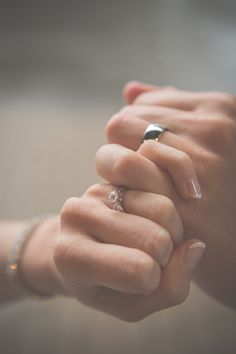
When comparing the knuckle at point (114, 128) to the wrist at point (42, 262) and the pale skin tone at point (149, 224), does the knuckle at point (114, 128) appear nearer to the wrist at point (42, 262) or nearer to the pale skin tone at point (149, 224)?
the pale skin tone at point (149, 224)

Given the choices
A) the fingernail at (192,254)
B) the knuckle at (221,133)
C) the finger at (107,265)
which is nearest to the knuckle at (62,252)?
the finger at (107,265)

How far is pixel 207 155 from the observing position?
476 millimetres

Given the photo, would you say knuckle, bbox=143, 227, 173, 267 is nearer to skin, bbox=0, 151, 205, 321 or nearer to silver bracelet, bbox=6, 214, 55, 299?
skin, bbox=0, 151, 205, 321

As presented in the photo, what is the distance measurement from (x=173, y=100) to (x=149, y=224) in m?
0.23

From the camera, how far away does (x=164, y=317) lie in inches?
21.2

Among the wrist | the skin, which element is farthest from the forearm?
the skin

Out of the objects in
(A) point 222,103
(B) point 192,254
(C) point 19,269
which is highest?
(A) point 222,103

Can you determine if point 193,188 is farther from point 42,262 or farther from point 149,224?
point 42,262

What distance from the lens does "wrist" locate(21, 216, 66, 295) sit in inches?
21.1

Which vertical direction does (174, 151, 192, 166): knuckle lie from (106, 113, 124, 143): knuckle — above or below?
below

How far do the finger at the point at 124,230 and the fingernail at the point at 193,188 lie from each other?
6 centimetres

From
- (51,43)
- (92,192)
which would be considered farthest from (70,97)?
(92,192)

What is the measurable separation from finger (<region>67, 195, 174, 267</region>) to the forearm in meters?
0.15

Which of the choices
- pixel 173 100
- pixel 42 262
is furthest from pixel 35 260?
pixel 173 100
